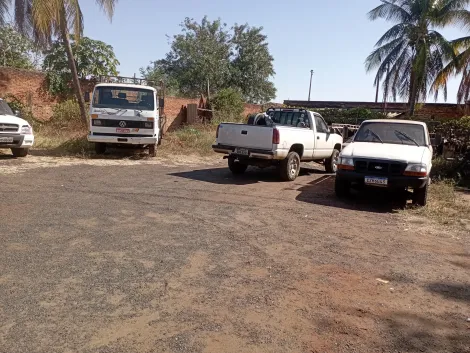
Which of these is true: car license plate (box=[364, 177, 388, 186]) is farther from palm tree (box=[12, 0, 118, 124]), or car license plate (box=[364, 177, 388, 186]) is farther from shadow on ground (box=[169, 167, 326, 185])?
palm tree (box=[12, 0, 118, 124])

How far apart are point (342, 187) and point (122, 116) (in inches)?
280

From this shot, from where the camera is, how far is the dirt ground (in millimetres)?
3164

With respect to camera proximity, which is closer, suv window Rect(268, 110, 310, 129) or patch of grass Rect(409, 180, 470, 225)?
patch of grass Rect(409, 180, 470, 225)

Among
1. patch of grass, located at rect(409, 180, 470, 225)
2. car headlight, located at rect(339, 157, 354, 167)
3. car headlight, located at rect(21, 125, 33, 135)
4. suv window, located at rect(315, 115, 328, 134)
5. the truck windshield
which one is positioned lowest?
patch of grass, located at rect(409, 180, 470, 225)

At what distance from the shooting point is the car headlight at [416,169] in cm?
757

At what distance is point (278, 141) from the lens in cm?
Result: 963

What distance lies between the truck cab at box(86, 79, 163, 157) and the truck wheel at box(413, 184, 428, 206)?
7764mm

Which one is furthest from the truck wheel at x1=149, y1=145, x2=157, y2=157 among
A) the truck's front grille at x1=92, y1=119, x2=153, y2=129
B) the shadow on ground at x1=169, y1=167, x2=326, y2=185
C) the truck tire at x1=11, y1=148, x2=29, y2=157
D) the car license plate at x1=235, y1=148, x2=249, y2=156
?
the car license plate at x1=235, y1=148, x2=249, y2=156

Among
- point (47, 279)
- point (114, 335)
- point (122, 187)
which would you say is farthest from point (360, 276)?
point (122, 187)

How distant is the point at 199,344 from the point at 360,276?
2148 millimetres

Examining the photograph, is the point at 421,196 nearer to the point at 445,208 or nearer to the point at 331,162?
the point at 445,208

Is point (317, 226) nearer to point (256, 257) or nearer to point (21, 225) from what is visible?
point (256, 257)

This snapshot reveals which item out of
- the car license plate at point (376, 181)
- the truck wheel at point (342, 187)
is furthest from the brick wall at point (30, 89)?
the car license plate at point (376, 181)

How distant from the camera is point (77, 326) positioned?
10.4ft
